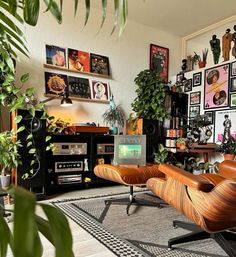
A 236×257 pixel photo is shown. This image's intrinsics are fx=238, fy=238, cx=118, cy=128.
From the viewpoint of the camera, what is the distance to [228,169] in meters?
2.37

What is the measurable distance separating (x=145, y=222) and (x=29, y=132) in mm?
1599


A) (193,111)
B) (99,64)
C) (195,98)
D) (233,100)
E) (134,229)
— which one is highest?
(99,64)

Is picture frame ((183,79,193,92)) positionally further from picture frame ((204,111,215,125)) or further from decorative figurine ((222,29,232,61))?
decorative figurine ((222,29,232,61))

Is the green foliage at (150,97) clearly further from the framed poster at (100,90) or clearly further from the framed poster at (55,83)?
the framed poster at (55,83)

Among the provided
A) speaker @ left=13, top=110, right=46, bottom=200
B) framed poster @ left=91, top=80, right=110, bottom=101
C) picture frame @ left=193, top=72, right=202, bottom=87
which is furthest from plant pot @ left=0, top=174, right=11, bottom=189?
picture frame @ left=193, top=72, right=202, bottom=87

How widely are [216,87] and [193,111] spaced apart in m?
0.59

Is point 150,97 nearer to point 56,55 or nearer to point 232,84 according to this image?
point 232,84

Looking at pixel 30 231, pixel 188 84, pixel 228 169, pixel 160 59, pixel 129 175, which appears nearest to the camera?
pixel 30 231

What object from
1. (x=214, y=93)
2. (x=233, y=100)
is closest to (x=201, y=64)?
(x=214, y=93)

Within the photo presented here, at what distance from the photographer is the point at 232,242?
5.57 ft

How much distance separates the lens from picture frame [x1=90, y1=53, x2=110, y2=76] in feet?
12.2

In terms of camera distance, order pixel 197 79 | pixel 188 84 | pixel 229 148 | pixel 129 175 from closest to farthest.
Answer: pixel 129 175 → pixel 229 148 → pixel 197 79 → pixel 188 84

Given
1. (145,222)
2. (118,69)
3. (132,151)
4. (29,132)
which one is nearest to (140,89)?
(118,69)

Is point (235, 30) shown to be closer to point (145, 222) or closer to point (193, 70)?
point (193, 70)
